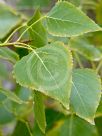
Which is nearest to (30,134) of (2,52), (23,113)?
(23,113)

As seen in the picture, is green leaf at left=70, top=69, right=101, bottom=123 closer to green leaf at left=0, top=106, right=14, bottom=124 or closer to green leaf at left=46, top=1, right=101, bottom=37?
green leaf at left=46, top=1, right=101, bottom=37

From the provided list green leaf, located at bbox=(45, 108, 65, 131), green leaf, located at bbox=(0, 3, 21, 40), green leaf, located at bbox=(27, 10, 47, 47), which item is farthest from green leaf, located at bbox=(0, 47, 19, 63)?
green leaf, located at bbox=(45, 108, 65, 131)

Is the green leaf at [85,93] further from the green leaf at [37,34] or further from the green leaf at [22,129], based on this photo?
the green leaf at [22,129]

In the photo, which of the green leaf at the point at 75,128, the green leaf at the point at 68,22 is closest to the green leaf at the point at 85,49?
the green leaf at the point at 75,128

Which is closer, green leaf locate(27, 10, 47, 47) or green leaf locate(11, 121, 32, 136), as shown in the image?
green leaf locate(27, 10, 47, 47)

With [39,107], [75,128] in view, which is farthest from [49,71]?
[75,128]

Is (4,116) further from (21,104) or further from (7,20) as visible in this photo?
(7,20)
